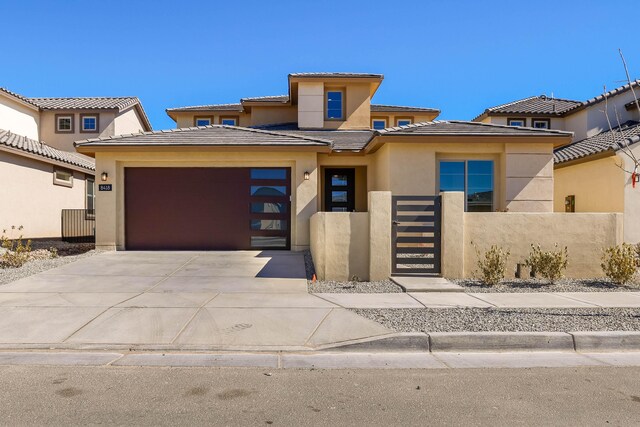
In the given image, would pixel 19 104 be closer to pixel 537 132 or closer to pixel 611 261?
pixel 537 132

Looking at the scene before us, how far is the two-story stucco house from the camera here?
13680mm

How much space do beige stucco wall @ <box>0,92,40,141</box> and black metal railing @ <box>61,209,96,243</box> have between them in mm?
9744

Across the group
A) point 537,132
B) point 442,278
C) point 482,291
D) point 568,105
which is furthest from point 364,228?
point 568,105

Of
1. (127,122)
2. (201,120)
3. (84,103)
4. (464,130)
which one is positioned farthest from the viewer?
(127,122)

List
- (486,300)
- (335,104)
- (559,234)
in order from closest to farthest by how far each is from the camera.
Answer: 1. (486,300)
2. (559,234)
3. (335,104)

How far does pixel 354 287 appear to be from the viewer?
9117 mm

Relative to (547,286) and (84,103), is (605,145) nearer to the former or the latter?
(547,286)

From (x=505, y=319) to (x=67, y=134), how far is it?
2809cm

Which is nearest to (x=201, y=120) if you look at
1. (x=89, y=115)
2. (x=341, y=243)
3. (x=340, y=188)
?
(x=89, y=115)

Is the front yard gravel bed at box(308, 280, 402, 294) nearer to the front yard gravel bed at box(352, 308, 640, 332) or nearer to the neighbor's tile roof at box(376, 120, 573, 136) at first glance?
the front yard gravel bed at box(352, 308, 640, 332)

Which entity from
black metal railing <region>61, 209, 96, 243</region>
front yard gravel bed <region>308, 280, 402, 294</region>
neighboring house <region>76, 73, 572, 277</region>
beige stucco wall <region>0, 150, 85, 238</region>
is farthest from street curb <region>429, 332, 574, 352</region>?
black metal railing <region>61, 209, 96, 243</region>

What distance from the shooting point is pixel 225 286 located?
29.6 ft

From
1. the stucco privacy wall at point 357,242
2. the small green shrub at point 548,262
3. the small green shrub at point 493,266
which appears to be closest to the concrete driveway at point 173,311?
the stucco privacy wall at point 357,242

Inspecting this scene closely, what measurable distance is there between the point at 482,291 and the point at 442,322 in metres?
2.69
